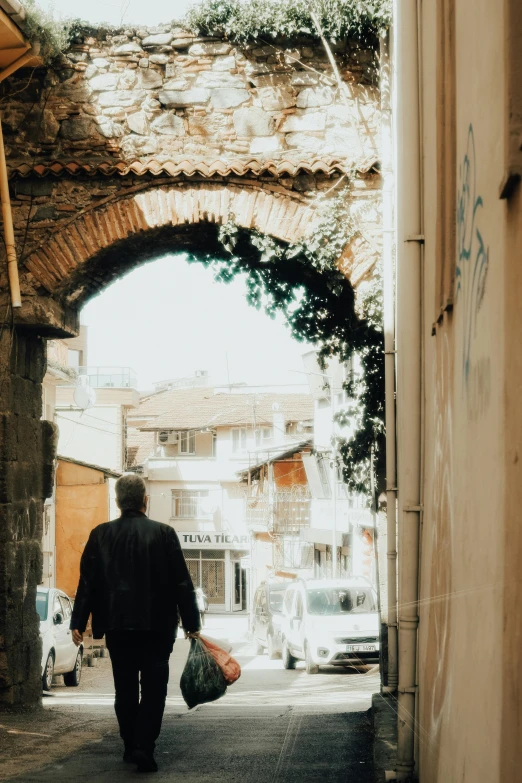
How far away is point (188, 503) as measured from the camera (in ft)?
168

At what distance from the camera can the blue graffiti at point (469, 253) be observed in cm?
305

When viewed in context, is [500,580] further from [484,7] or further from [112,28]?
[112,28]

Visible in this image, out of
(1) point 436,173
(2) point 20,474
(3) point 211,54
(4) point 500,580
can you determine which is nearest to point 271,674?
(2) point 20,474

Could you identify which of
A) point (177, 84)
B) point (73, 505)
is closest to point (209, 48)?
point (177, 84)

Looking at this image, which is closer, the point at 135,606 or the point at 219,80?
the point at 135,606

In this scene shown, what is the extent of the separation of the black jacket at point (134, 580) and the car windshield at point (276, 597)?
776 inches

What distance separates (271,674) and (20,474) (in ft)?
38.6

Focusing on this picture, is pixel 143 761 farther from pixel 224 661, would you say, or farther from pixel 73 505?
pixel 73 505

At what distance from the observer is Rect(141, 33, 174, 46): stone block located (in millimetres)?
9312

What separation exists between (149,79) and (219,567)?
137 feet

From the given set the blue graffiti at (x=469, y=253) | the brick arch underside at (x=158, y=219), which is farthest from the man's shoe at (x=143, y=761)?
the brick arch underside at (x=158, y=219)

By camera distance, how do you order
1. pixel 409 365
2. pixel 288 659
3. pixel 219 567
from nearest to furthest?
1. pixel 409 365
2. pixel 288 659
3. pixel 219 567

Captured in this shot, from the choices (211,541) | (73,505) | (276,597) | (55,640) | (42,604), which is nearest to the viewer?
(55,640)

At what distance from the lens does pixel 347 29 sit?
29.0ft
